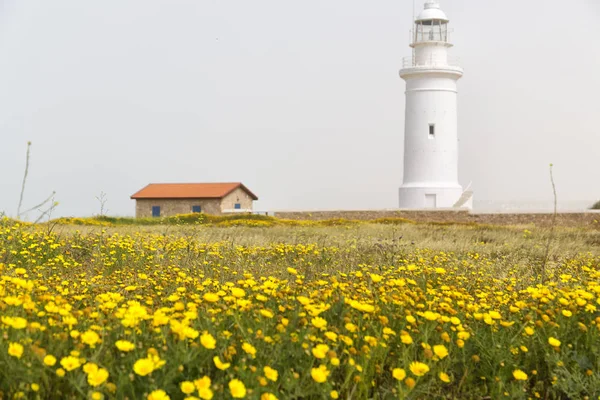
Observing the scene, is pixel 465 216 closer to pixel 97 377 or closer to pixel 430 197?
pixel 430 197

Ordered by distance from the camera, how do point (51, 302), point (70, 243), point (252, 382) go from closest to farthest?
1. point (252, 382)
2. point (51, 302)
3. point (70, 243)

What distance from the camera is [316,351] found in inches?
125

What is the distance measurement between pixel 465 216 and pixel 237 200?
13135 mm

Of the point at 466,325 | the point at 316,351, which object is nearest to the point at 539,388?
the point at 466,325

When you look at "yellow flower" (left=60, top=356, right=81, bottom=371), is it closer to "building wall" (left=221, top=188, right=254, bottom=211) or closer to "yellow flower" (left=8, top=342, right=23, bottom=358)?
"yellow flower" (left=8, top=342, right=23, bottom=358)

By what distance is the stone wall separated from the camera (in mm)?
26250

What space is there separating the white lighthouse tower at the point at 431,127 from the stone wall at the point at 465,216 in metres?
1.70

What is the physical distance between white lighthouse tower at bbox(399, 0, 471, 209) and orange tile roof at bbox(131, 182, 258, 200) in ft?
30.4

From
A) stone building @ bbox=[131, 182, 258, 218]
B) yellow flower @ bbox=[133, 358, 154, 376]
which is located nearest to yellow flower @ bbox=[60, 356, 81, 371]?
yellow flower @ bbox=[133, 358, 154, 376]

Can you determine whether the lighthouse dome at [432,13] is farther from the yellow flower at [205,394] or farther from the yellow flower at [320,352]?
the yellow flower at [205,394]

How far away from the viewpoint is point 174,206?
34.2 meters

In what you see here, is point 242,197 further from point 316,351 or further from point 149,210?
point 316,351

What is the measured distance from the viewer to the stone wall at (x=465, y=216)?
26.2 meters

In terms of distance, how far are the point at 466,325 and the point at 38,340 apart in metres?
2.72
